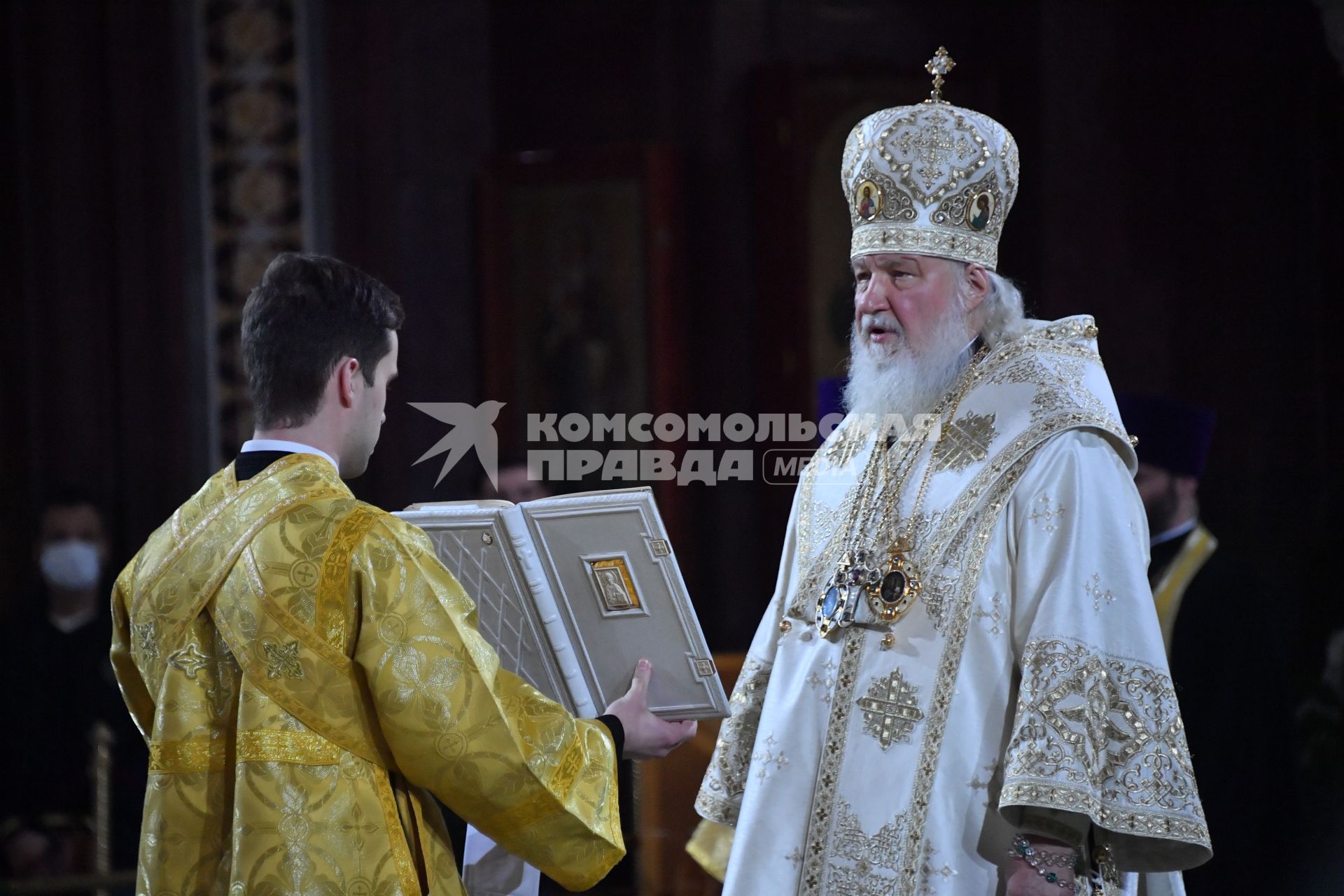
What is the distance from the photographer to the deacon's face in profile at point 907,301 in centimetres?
282

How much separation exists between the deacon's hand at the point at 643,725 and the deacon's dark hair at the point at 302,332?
73cm

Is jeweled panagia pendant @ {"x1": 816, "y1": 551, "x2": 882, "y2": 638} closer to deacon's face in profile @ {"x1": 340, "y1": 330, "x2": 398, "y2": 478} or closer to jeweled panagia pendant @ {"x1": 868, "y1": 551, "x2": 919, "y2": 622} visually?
jeweled panagia pendant @ {"x1": 868, "y1": 551, "x2": 919, "y2": 622}

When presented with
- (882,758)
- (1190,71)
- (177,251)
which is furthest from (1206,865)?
(177,251)

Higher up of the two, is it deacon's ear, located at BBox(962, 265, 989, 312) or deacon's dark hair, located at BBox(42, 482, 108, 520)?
deacon's ear, located at BBox(962, 265, 989, 312)

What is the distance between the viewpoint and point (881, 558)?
2764mm

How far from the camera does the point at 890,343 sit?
2816mm

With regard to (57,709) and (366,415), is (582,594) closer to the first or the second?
(366,415)

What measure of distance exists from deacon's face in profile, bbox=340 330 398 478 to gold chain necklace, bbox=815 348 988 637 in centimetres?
90

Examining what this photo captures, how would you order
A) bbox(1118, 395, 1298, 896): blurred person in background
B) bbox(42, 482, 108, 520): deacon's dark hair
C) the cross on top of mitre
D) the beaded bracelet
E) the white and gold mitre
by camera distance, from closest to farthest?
the beaded bracelet, the white and gold mitre, the cross on top of mitre, bbox(1118, 395, 1298, 896): blurred person in background, bbox(42, 482, 108, 520): deacon's dark hair

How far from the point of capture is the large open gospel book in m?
2.60

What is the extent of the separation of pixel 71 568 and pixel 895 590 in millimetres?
3390

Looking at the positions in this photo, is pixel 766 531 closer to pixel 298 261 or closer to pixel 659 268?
pixel 659 268

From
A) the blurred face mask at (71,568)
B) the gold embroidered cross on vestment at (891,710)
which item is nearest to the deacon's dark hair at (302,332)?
the gold embroidered cross on vestment at (891,710)

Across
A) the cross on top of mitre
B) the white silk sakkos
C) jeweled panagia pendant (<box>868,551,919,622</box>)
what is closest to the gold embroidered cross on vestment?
the white silk sakkos
